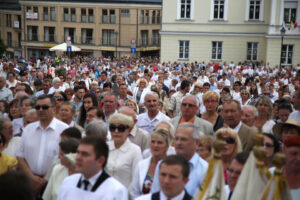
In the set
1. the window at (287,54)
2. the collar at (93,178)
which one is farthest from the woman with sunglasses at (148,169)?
the window at (287,54)

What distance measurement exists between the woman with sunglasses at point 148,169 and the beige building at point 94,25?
1803 inches

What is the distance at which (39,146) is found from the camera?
5.43m

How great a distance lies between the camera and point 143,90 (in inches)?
444

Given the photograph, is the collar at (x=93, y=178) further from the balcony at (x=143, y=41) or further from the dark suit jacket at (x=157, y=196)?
the balcony at (x=143, y=41)

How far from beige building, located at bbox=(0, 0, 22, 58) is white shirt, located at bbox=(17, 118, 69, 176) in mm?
55826

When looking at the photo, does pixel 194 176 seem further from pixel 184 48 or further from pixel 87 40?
pixel 87 40

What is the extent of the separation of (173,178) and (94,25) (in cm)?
5069

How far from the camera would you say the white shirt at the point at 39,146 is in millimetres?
5387

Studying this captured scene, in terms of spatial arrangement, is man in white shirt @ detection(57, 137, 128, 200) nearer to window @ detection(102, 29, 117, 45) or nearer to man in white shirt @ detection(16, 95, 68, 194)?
man in white shirt @ detection(16, 95, 68, 194)

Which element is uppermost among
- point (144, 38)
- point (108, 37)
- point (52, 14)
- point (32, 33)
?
point (52, 14)

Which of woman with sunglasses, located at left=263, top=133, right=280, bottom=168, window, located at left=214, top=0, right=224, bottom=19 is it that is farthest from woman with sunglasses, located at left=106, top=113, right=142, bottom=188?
window, located at left=214, top=0, right=224, bottom=19

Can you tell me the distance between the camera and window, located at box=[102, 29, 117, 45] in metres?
52.1

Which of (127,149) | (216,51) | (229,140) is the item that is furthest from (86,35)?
(229,140)

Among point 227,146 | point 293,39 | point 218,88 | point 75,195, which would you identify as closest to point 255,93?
point 218,88
